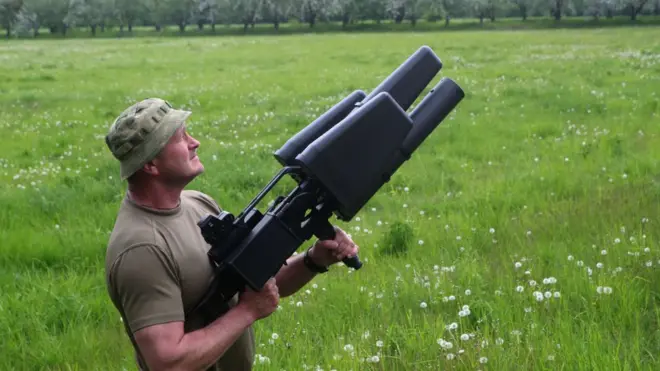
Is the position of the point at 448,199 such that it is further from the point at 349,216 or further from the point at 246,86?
the point at 246,86

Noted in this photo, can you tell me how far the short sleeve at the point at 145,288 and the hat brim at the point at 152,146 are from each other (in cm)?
36

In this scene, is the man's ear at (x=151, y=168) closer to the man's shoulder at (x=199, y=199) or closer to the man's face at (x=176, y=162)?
the man's face at (x=176, y=162)

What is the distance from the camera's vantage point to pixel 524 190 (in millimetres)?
8539

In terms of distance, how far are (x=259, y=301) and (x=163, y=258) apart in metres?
0.48

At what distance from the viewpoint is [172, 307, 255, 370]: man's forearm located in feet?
8.86

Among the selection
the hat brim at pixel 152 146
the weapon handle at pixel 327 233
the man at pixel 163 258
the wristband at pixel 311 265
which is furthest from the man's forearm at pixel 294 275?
the hat brim at pixel 152 146

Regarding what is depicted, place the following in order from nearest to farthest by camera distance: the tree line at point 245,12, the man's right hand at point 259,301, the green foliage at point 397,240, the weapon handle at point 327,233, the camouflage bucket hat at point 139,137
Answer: the camouflage bucket hat at point 139,137 < the man's right hand at point 259,301 < the weapon handle at point 327,233 < the green foliage at point 397,240 < the tree line at point 245,12

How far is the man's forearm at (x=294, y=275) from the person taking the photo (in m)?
3.67

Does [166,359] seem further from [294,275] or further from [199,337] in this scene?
[294,275]

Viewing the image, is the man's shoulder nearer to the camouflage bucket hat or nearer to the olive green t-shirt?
the olive green t-shirt

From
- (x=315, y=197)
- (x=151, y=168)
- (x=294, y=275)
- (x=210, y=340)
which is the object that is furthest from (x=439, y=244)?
(x=151, y=168)

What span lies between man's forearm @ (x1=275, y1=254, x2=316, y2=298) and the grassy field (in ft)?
3.10

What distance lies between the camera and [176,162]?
2.86m

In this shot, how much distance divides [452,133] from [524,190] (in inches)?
189
